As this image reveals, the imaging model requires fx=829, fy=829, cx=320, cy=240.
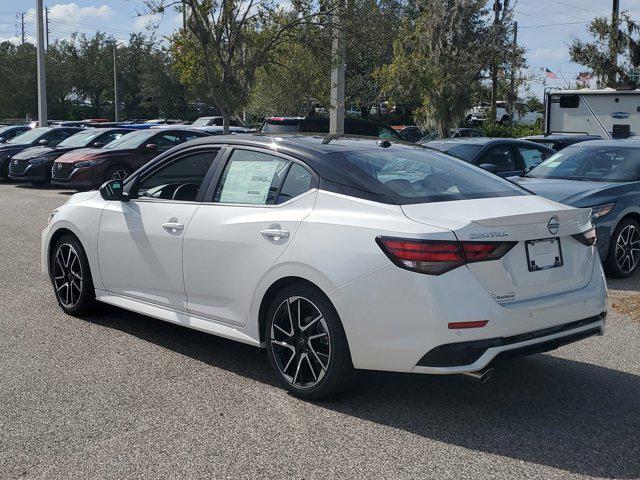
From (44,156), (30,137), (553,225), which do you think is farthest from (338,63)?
(553,225)

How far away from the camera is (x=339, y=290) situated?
4.58 meters

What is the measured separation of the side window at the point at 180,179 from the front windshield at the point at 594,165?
5453 millimetres

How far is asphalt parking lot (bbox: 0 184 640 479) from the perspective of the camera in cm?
405

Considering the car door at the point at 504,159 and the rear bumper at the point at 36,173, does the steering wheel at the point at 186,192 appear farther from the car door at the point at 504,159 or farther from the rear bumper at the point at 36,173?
the rear bumper at the point at 36,173

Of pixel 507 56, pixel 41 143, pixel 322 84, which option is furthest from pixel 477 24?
pixel 41 143

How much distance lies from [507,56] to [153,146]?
59.0 ft

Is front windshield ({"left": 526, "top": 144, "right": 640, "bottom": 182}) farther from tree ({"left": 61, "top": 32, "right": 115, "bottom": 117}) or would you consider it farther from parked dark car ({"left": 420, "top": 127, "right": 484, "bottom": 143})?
tree ({"left": 61, "top": 32, "right": 115, "bottom": 117})

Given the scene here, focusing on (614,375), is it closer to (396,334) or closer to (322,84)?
(396,334)

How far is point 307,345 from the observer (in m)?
4.86

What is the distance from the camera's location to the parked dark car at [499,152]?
12.5 m

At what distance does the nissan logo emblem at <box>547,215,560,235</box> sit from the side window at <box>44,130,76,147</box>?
20.2 meters

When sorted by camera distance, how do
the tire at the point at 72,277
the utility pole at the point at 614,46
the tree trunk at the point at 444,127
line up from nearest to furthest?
the tire at the point at 72,277 < the tree trunk at the point at 444,127 < the utility pole at the point at 614,46

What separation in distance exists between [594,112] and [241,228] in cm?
1830

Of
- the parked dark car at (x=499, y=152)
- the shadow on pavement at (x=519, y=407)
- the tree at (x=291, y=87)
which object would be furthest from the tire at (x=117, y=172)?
the shadow on pavement at (x=519, y=407)
